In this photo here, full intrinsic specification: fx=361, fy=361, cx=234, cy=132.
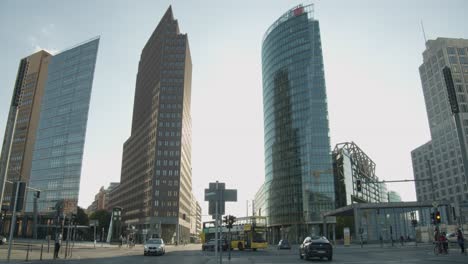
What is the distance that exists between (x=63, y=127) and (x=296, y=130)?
91.3 metres

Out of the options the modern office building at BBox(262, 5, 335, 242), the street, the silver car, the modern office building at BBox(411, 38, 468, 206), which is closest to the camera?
the street

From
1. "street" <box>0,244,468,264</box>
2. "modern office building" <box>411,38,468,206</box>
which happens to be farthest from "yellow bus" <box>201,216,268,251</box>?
"modern office building" <box>411,38,468,206</box>

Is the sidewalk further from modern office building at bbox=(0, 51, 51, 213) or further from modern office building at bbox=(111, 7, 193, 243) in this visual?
modern office building at bbox=(0, 51, 51, 213)

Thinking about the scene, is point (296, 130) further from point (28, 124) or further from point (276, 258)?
point (28, 124)

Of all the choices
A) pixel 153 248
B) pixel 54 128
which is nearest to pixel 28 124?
pixel 54 128

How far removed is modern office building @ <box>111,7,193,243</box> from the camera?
11475 centimetres

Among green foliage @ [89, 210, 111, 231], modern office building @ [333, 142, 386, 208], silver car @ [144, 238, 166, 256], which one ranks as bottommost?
silver car @ [144, 238, 166, 256]

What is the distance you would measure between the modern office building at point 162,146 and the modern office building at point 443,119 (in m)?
82.2

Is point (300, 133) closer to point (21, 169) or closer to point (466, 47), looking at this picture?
point (466, 47)

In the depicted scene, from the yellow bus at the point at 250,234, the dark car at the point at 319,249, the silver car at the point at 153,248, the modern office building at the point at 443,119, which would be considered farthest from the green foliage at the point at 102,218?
the dark car at the point at 319,249

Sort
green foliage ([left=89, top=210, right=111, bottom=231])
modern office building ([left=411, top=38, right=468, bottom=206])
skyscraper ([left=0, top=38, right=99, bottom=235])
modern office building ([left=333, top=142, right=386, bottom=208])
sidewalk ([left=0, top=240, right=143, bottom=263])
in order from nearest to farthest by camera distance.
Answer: sidewalk ([left=0, top=240, right=143, bottom=263]) < modern office building ([left=333, top=142, right=386, bottom=208]) < modern office building ([left=411, top=38, right=468, bottom=206]) < green foliage ([left=89, top=210, right=111, bottom=231]) < skyscraper ([left=0, top=38, right=99, bottom=235])

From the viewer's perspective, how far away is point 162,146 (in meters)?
121

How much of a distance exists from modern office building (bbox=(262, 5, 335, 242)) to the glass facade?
71484 mm

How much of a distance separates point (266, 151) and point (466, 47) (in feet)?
263
